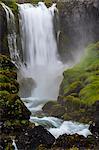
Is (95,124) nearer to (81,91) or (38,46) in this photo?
(81,91)

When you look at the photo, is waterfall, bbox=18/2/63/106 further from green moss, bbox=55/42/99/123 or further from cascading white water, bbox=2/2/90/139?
green moss, bbox=55/42/99/123

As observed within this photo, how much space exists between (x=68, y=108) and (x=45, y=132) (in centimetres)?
798

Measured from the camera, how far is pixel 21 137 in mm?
22422

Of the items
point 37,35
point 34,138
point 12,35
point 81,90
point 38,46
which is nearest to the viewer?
point 34,138

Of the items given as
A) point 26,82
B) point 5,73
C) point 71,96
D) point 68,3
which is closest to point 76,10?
point 68,3

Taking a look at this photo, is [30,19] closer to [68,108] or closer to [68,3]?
[68,3]

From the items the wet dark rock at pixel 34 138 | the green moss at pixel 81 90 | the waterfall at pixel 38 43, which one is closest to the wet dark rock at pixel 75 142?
the wet dark rock at pixel 34 138

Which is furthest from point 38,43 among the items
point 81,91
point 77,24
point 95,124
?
point 95,124

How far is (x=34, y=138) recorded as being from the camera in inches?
893

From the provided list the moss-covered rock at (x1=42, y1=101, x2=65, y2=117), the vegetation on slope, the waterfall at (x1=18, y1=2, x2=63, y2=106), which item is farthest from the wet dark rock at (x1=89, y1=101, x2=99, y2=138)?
the waterfall at (x1=18, y1=2, x2=63, y2=106)

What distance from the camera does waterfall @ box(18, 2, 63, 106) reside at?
49.1m

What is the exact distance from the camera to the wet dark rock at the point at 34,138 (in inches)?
875

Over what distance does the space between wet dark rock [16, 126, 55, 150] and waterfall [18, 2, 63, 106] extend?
76.6 ft

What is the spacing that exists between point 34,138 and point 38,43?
30309 millimetres
